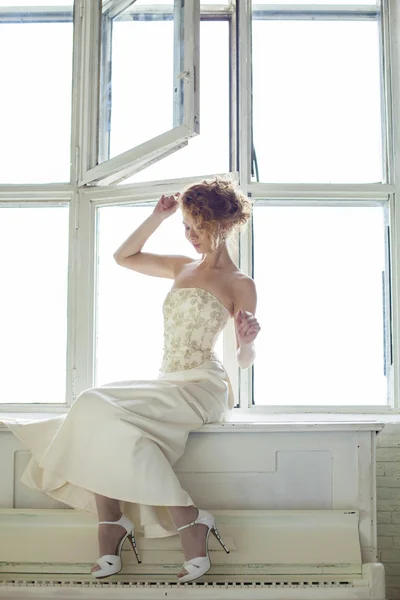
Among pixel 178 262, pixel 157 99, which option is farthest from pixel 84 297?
pixel 157 99

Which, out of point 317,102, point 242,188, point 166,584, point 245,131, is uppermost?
Answer: point 317,102

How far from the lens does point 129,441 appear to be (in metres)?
2.33

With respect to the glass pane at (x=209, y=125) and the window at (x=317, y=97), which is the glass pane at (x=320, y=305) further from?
the glass pane at (x=209, y=125)

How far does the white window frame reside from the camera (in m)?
3.16

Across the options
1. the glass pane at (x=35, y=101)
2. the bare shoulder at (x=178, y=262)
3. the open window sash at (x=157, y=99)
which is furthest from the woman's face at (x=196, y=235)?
the glass pane at (x=35, y=101)

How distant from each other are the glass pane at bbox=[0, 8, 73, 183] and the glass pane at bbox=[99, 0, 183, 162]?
246 mm

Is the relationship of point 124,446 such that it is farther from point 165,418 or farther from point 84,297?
point 84,297

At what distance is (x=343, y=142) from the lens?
3.30 meters

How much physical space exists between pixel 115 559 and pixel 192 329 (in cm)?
87

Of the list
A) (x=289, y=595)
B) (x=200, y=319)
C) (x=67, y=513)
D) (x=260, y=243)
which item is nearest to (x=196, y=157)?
(x=260, y=243)

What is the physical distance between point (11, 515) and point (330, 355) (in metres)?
1.51

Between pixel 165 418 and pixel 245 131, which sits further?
pixel 245 131

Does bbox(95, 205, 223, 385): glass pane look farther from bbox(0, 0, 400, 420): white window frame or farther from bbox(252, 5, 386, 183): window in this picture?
bbox(252, 5, 386, 183): window

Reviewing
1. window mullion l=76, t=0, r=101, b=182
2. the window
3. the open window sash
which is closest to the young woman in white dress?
the open window sash
